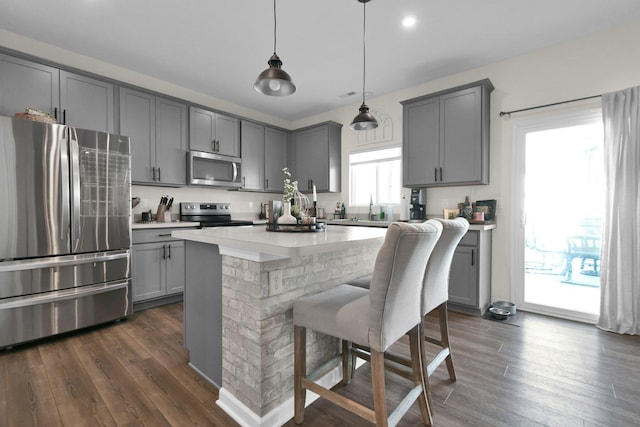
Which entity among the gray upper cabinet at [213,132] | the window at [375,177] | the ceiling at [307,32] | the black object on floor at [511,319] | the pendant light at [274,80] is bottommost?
the black object on floor at [511,319]

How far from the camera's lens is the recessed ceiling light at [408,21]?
2658 mm

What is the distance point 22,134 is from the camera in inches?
94.8

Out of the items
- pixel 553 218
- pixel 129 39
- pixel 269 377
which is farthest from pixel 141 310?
pixel 553 218

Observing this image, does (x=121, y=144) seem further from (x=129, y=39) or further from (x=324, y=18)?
(x=324, y=18)

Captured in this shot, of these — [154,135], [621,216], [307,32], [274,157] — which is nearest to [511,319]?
[621,216]

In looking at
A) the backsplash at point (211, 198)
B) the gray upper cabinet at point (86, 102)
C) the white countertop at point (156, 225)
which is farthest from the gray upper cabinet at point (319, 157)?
the gray upper cabinet at point (86, 102)

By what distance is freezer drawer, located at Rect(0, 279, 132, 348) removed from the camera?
237 centimetres

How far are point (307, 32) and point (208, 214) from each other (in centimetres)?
290

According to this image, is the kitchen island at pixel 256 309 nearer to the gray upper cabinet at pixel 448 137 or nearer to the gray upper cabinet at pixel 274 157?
the gray upper cabinet at pixel 448 137

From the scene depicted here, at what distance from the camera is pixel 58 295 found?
2.60 m

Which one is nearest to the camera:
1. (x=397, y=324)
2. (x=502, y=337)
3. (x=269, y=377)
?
(x=397, y=324)

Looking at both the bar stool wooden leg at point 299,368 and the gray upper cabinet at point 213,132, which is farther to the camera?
the gray upper cabinet at point 213,132

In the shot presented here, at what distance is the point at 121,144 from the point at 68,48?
1357mm

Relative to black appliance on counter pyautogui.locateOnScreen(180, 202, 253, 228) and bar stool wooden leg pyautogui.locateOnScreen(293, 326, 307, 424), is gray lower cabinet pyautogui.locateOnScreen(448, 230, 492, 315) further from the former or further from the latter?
black appliance on counter pyautogui.locateOnScreen(180, 202, 253, 228)
